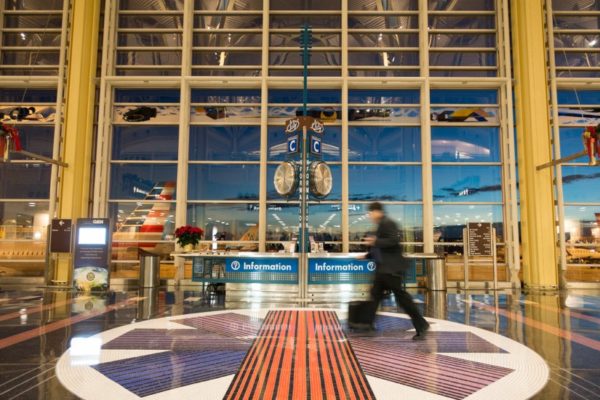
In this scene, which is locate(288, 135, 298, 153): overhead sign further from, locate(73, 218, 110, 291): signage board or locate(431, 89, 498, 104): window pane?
locate(431, 89, 498, 104): window pane

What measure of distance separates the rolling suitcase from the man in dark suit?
149mm

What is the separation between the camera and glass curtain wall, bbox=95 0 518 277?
10.3 m

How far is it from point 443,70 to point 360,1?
114 inches

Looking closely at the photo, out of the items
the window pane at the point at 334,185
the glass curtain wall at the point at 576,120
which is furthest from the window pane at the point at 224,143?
the glass curtain wall at the point at 576,120

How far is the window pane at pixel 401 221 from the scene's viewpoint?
10242 mm

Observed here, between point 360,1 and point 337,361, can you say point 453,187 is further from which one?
point 337,361

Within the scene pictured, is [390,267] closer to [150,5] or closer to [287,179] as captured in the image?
[287,179]

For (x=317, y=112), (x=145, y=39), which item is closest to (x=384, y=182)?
(x=317, y=112)

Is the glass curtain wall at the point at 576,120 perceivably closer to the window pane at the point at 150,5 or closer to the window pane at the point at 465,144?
the window pane at the point at 465,144

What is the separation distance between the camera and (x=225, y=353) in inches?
141

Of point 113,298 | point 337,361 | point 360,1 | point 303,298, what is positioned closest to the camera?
point 337,361

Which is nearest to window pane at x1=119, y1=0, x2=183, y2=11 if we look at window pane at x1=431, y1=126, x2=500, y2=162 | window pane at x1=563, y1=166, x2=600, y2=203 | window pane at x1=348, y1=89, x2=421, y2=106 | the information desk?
window pane at x1=348, y1=89, x2=421, y2=106

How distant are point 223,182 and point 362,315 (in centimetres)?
691

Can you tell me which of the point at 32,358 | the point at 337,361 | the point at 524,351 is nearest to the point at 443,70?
the point at 524,351
